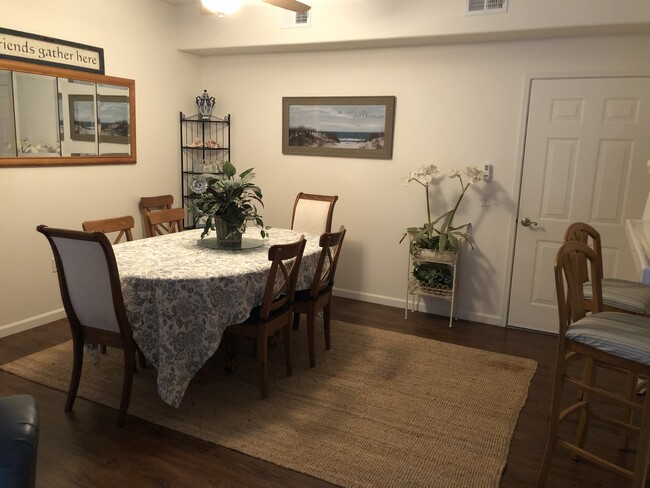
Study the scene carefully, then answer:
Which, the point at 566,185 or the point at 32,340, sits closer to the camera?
the point at 32,340

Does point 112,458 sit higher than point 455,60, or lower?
lower

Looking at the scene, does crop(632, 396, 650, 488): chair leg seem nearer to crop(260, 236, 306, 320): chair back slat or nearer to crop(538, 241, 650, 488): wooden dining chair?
crop(538, 241, 650, 488): wooden dining chair

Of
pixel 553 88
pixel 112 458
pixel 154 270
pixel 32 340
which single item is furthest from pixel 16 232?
pixel 553 88

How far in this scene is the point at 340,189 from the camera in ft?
15.9

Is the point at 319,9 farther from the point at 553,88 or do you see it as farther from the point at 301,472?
the point at 301,472

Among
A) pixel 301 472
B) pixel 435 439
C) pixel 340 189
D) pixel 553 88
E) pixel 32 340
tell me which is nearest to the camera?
pixel 301 472

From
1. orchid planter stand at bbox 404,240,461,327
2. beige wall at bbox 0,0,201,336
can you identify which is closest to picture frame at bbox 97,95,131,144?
beige wall at bbox 0,0,201,336

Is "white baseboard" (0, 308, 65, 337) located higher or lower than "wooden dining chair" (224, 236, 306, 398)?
lower

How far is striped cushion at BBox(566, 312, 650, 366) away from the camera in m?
1.81

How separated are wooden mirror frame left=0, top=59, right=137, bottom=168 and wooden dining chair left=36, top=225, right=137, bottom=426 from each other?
4.72 ft

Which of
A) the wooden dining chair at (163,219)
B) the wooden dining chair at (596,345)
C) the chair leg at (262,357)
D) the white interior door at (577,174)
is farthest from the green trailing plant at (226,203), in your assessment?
the white interior door at (577,174)

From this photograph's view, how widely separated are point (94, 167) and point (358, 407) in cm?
304

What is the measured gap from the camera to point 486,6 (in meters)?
3.74

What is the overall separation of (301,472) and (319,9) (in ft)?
12.3
